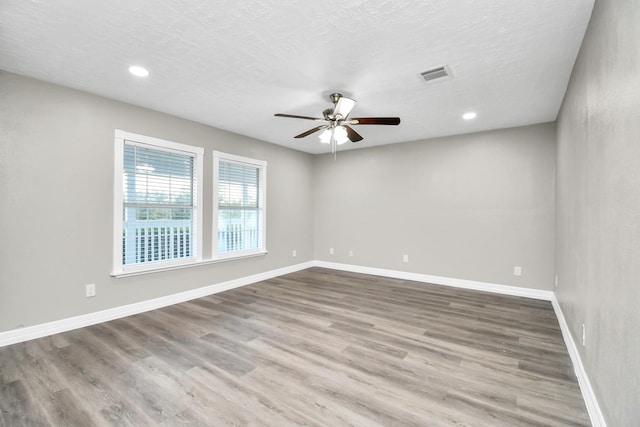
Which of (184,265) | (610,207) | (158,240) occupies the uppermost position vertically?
(610,207)

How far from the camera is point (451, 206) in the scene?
4754 mm

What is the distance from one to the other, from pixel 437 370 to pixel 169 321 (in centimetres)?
283

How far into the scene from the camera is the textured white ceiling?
182 centimetres

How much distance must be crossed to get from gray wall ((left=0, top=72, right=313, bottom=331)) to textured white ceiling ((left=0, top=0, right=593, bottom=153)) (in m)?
0.25

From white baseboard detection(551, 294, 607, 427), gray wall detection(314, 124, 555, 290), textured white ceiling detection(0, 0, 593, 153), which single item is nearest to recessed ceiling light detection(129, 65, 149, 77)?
textured white ceiling detection(0, 0, 593, 153)

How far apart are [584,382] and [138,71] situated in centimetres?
437

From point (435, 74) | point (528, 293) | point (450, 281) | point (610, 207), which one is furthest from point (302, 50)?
point (528, 293)

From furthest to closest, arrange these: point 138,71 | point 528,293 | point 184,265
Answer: point 528,293
point 184,265
point 138,71

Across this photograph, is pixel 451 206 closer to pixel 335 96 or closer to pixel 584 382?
pixel 335 96

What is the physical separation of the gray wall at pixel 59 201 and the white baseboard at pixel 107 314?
0.20 ft

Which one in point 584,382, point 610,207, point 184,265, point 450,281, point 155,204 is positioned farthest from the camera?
point 450,281

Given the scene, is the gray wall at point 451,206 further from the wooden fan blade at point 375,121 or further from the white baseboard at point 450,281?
the wooden fan blade at point 375,121

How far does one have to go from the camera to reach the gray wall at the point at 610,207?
115cm

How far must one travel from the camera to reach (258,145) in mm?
5066
